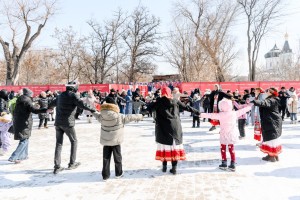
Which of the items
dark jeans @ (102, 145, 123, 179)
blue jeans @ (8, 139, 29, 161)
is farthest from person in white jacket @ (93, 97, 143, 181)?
blue jeans @ (8, 139, 29, 161)

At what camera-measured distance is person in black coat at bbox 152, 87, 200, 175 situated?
5844mm

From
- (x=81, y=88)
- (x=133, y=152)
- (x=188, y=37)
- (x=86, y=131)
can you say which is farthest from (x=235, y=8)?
(x=133, y=152)

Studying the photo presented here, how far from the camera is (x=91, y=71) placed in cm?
4366

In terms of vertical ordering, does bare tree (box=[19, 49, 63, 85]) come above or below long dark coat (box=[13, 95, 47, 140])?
above

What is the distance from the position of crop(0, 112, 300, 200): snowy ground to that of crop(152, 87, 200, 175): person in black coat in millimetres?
413

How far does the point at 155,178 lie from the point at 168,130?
3.05 feet

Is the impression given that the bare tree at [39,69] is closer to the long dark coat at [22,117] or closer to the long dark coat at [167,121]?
the long dark coat at [22,117]

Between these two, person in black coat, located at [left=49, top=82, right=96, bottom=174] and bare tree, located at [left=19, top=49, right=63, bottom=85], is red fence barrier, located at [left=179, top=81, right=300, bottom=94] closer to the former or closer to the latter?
person in black coat, located at [left=49, top=82, right=96, bottom=174]

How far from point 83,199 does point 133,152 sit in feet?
11.7

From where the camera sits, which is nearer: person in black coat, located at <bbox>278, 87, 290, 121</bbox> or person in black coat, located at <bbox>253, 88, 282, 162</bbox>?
person in black coat, located at <bbox>253, 88, 282, 162</bbox>

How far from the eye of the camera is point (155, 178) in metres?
5.80

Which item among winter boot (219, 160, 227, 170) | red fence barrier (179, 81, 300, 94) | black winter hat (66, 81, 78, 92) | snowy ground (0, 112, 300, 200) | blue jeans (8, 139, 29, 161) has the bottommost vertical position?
snowy ground (0, 112, 300, 200)

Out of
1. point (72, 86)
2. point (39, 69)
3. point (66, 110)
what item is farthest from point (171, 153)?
point (39, 69)

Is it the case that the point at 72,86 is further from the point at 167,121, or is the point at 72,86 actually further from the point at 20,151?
the point at 20,151
